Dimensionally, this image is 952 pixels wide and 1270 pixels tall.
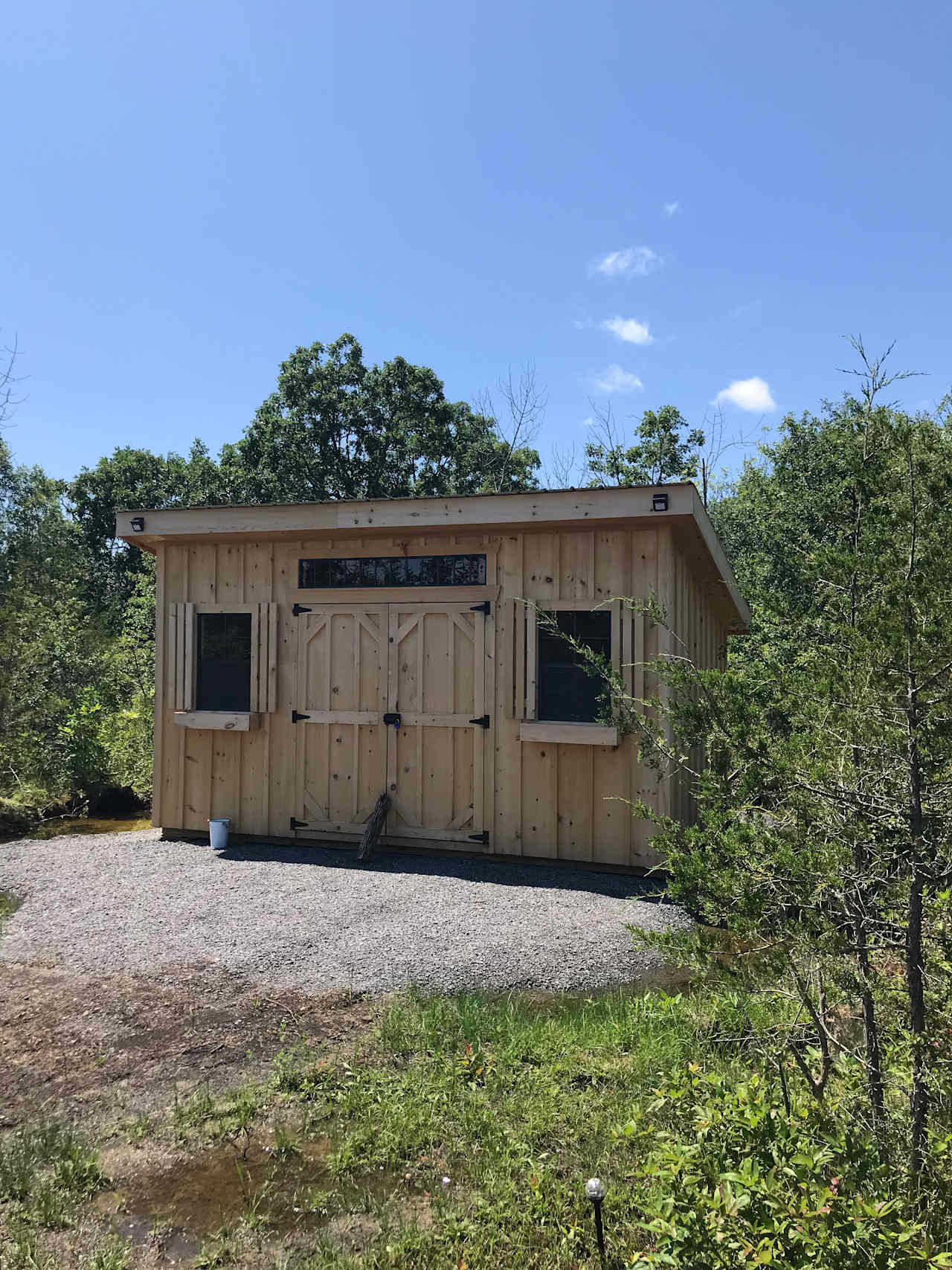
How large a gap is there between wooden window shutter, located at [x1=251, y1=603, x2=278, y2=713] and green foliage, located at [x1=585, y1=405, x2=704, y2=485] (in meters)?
15.5

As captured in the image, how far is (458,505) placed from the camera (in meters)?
6.15

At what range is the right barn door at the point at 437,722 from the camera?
626cm

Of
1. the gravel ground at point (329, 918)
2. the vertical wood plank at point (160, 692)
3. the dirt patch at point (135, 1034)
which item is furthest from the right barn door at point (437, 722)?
the dirt patch at point (135, 1034)

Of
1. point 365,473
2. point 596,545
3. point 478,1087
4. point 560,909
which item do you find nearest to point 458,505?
point 596,545

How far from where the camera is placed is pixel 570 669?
19.4ft

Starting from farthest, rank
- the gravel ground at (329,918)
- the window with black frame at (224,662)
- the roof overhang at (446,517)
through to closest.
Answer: the window with black frame at (224,662)
the roof overhang at (446,517)
the gravel ground at (329,918)

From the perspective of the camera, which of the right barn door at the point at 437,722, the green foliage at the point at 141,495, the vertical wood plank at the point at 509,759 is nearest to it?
the vertical wood plank at the point at 509,759

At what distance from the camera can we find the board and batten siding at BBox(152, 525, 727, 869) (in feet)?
19.2

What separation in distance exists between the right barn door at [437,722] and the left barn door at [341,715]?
138 millimetres

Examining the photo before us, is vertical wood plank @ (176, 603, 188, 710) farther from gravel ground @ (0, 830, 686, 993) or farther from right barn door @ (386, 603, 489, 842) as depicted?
right barn door @ (386, 603, 489, 842)

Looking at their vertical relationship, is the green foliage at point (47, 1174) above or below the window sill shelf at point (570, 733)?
below

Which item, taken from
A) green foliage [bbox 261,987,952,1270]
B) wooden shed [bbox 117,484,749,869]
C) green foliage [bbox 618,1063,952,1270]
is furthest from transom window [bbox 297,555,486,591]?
green foliage [bbox 618,1063,952,1270]

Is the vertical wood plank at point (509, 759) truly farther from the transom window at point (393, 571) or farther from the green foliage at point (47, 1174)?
the green foliage at point (47, 1174)

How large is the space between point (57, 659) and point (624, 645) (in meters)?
8.88
